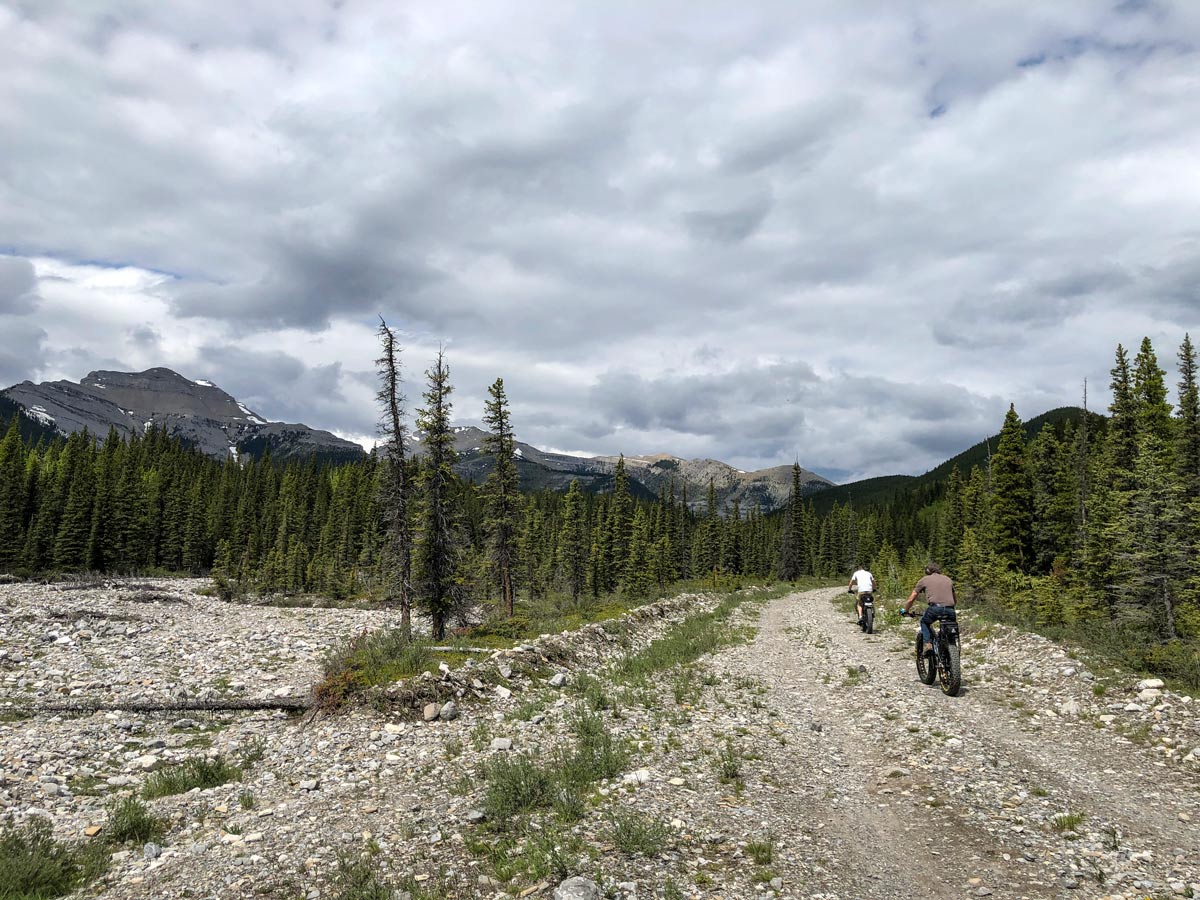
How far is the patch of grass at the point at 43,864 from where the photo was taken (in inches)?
292

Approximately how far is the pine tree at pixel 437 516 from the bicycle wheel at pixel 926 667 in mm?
18976

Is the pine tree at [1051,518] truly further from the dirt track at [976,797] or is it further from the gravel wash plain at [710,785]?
the dirt track at [976,797]

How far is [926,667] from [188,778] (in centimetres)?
1659

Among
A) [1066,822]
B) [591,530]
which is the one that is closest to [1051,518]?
[1066,822]

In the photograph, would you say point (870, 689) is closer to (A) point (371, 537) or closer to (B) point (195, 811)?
(B) point (195, 811)

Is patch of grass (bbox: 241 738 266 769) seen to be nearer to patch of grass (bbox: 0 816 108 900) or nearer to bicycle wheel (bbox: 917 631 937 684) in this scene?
patch of grass (bbox: 0 816 108 900)

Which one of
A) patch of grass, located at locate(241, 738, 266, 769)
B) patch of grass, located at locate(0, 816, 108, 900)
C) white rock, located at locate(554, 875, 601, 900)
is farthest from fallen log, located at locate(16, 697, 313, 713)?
white rock, located at locate(554, 875, 601, 900)

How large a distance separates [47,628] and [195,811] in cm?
Result: 3175

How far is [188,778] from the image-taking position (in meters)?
11.7

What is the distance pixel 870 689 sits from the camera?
1551cm

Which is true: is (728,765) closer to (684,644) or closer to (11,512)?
(684,644)

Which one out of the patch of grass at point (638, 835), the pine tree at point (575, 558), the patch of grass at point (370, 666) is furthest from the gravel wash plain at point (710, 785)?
Answer: the pine tree at point (575, 558)

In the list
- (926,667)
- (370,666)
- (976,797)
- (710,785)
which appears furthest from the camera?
(370,666)

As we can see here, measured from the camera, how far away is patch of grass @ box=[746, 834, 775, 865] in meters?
7.14
